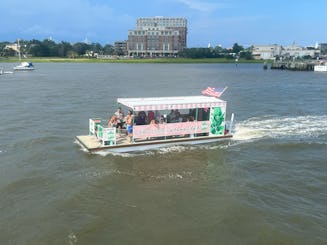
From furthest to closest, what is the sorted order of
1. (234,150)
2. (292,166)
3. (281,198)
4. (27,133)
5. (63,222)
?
1. (27,133)
2. (234,150)
3. (292,166)
4. (281,198)
5. (63,222)

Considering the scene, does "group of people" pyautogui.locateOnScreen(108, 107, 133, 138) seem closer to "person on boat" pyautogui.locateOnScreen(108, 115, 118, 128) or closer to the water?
"person on boat" pyautogui.locateOnScreen(108, 115, 118, 128)

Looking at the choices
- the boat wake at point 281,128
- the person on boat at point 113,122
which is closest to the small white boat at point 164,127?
the person on boat at point 113,122

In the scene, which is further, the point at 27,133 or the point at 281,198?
the point at 27,133

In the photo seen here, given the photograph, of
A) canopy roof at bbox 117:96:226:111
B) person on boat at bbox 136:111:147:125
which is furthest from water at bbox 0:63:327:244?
canopy roof at bbox 117:96:226:111

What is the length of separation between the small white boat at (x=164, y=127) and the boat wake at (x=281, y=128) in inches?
99.7

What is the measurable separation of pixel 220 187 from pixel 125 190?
3.88m

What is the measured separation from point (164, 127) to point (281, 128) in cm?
1025

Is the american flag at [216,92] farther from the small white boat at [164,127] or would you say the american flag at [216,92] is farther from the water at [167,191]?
the water at [167,191]

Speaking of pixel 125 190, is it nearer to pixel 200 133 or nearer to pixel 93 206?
pixel 93 206

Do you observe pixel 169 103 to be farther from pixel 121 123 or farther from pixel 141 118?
pixel 121 123

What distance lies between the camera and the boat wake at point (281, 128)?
76.9 ft

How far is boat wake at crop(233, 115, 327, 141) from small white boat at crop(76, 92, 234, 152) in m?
2.53

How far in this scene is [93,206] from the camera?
13242 millimetres

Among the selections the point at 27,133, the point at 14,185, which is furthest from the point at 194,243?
the point at 27,133
